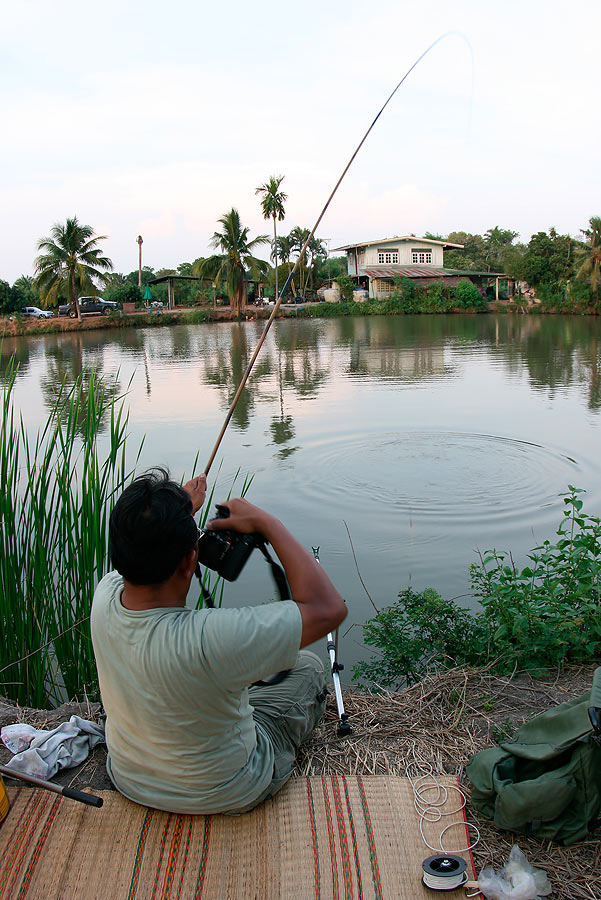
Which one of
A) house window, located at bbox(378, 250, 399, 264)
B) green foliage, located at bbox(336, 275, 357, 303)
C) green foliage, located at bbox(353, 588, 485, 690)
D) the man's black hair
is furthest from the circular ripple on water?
house window, located at bbox(378, 250, 399, 264)

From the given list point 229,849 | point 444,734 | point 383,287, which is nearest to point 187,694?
point 229,849

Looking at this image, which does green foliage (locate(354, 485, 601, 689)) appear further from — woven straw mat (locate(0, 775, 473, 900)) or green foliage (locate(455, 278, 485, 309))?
green foliage (locate(455, 278, 485, 309))

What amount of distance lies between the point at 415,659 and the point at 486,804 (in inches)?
53.1

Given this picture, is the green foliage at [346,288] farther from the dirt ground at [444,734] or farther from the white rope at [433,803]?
the white rope at [433,803]

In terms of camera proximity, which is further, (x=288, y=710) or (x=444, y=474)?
(x=444, y=474)

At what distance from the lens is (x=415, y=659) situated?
338cm

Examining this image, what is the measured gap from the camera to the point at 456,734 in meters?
2.51

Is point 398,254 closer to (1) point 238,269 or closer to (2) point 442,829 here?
(1) point 238,269

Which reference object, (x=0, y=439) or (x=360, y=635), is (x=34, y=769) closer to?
(x=0, y=439)

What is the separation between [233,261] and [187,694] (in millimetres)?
40632

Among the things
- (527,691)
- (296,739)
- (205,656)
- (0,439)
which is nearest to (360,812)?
(296,739)

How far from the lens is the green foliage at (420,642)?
3341 millimetres

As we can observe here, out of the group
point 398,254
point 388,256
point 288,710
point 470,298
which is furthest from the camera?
point 398,254

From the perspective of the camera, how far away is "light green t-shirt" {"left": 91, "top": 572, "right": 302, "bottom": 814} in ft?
5.35
